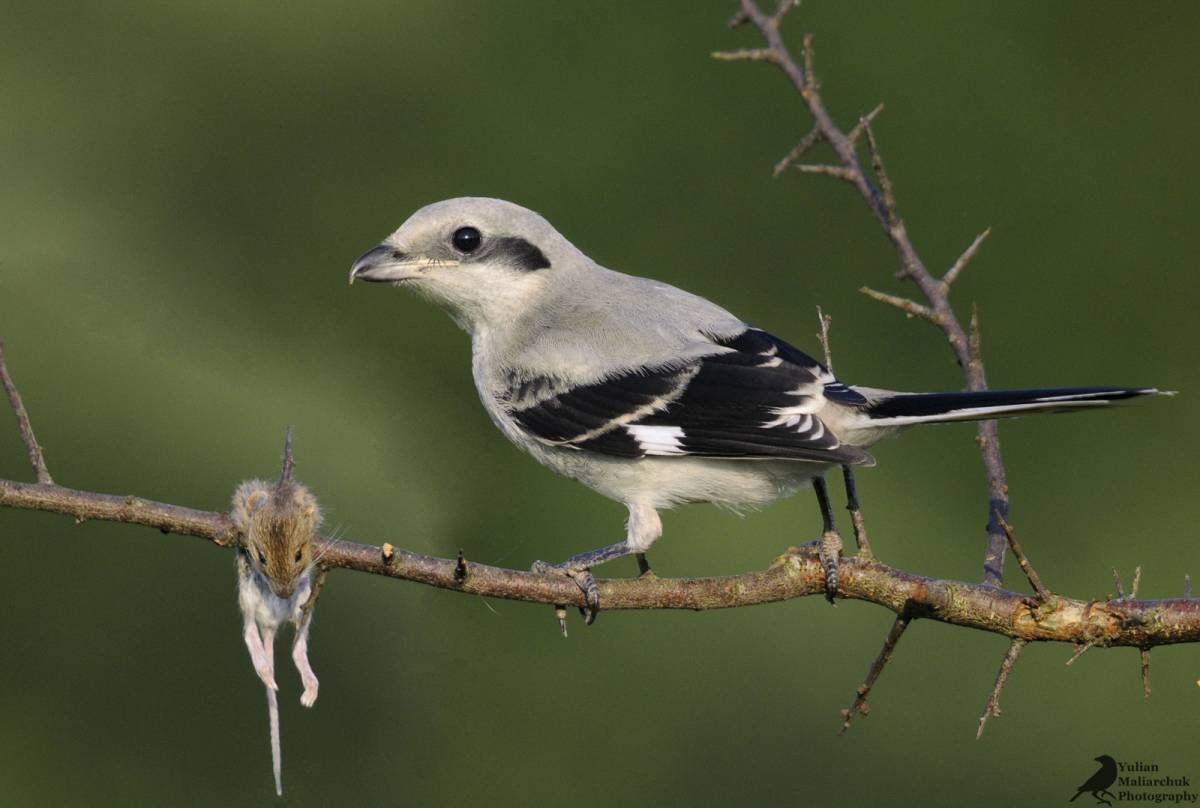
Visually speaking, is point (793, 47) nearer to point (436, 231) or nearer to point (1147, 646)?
point (436, 231)

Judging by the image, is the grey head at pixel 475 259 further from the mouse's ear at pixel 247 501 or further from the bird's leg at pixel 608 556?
the mouse's ear at pixel 247 501

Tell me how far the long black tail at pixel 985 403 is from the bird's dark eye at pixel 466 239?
3.18ft

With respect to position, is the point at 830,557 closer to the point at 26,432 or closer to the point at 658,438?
the point at 658,438

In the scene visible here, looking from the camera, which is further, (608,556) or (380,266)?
(380,266)

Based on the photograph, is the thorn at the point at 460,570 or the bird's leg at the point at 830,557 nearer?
the thorn at the point at 460,570

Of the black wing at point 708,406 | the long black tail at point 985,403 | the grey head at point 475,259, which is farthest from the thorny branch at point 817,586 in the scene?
the grey head at point 475,259

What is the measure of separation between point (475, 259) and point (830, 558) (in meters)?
1.24

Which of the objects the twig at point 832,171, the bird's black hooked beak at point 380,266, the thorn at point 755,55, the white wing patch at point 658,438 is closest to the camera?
the twig at point 832,171

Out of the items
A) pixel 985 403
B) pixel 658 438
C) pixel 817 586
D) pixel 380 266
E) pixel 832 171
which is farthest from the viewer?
pixel 380 266

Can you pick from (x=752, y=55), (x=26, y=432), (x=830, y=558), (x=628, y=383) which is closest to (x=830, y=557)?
(x=830, y=558)

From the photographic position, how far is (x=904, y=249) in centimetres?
246

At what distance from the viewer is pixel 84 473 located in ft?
13.3

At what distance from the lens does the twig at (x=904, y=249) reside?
2252 millimetres

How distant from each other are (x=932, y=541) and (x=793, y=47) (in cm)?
172
